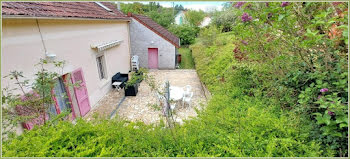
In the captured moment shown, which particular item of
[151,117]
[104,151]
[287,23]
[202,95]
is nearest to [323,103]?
[287,23]

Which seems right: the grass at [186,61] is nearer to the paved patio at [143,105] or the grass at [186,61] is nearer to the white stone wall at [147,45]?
the white stone wall at [147,45]

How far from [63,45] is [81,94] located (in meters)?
2.06

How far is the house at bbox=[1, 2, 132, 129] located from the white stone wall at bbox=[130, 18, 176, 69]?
2.72m

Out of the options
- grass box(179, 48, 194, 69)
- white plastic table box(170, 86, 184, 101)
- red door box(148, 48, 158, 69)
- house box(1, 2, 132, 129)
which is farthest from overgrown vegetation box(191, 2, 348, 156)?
grass box(179, 48, 194, 69)

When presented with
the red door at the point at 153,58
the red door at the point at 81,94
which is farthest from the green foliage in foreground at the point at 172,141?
the red door at the point at 153,58

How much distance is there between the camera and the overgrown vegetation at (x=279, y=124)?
7.68 feet

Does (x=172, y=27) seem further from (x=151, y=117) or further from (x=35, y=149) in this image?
(x=35, y=149)

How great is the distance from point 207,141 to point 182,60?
1471cm

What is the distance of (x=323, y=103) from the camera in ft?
7.39

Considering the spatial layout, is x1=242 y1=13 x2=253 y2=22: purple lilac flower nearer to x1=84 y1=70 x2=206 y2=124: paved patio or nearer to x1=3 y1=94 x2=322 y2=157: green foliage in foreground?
x1=3 y1=94 x2=322 y2=157: green foliage in foreground

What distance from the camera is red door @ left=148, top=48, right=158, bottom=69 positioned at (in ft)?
45.2

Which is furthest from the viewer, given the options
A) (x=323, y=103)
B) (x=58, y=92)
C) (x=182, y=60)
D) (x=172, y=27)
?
(x=172, y=27)

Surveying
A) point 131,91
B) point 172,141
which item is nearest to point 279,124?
point 172,141

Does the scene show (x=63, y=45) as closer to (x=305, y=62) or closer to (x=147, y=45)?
(x=305, y=62)
